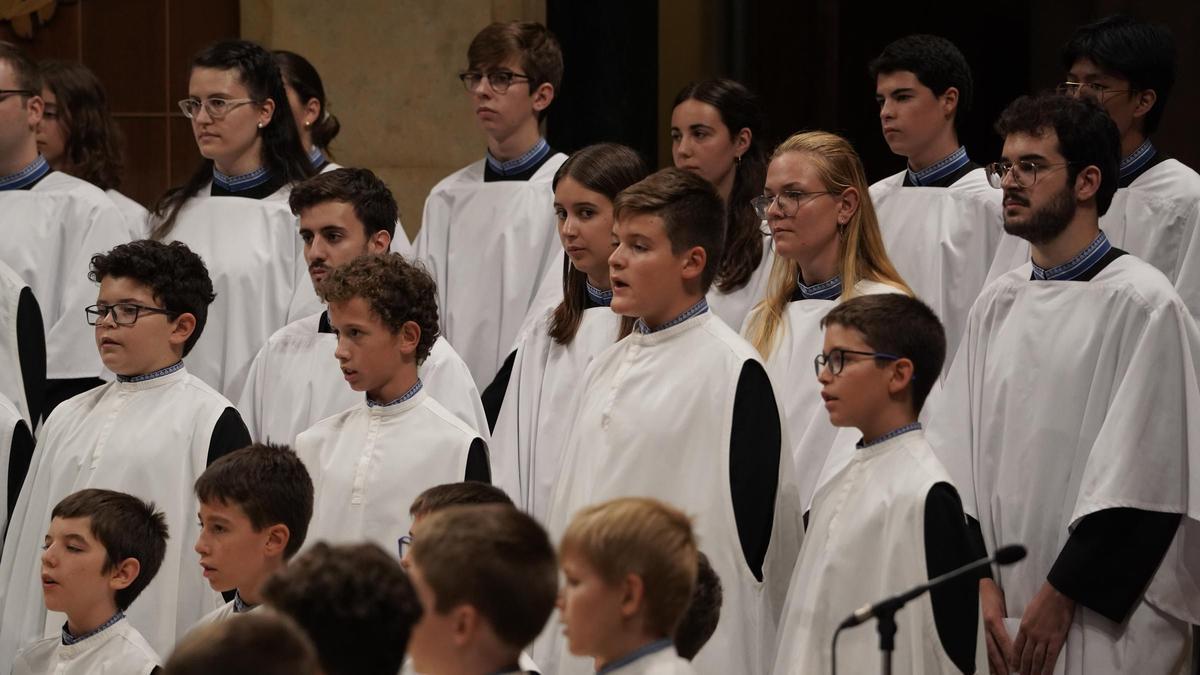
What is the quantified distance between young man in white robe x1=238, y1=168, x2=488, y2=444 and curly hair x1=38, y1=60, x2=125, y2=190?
160 cm

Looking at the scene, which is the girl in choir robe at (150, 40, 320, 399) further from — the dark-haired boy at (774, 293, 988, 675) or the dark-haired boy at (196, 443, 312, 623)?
the dark-haired boy at (774, 293, 988, 675)

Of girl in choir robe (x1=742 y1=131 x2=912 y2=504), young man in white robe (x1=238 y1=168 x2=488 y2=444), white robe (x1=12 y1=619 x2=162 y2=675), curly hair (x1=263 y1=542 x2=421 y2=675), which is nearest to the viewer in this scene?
curly hair (x1=263 y1=542 x2=421 y2=675)

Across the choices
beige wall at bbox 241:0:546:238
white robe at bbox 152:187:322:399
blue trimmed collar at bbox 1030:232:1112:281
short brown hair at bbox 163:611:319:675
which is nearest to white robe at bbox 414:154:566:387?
white robe at bbox 152:187:322:399

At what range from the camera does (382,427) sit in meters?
4.49

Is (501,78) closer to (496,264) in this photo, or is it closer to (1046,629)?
(496,264)

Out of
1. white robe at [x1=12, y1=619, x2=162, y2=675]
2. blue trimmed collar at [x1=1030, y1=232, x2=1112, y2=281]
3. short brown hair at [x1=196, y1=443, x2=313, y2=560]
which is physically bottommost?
white robe at [x1=12, y1=619, x2=162, y2=675]

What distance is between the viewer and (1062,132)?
4500 mm

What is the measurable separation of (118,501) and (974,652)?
2.00 meters

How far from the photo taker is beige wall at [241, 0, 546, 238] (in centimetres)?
754

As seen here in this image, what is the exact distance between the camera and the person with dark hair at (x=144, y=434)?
4.76m

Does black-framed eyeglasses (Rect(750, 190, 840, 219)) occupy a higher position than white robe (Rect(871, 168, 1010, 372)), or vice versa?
black-framed eyeglasses (Rect(750, 190, 840, 219))

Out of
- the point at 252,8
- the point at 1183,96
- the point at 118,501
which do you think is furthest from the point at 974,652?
the point at 252,8

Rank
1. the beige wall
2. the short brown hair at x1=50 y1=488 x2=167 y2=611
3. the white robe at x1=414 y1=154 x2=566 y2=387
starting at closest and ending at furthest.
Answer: the short brown hair at x1=50 y1=488 x2=167 y2=611
the white robe at x1=414 y1=154 x2=566 y2=387
the beige wall

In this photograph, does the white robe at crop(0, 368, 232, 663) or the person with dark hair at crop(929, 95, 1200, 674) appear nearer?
the person with dark hair at crop(929, 95, 1200, 674)
